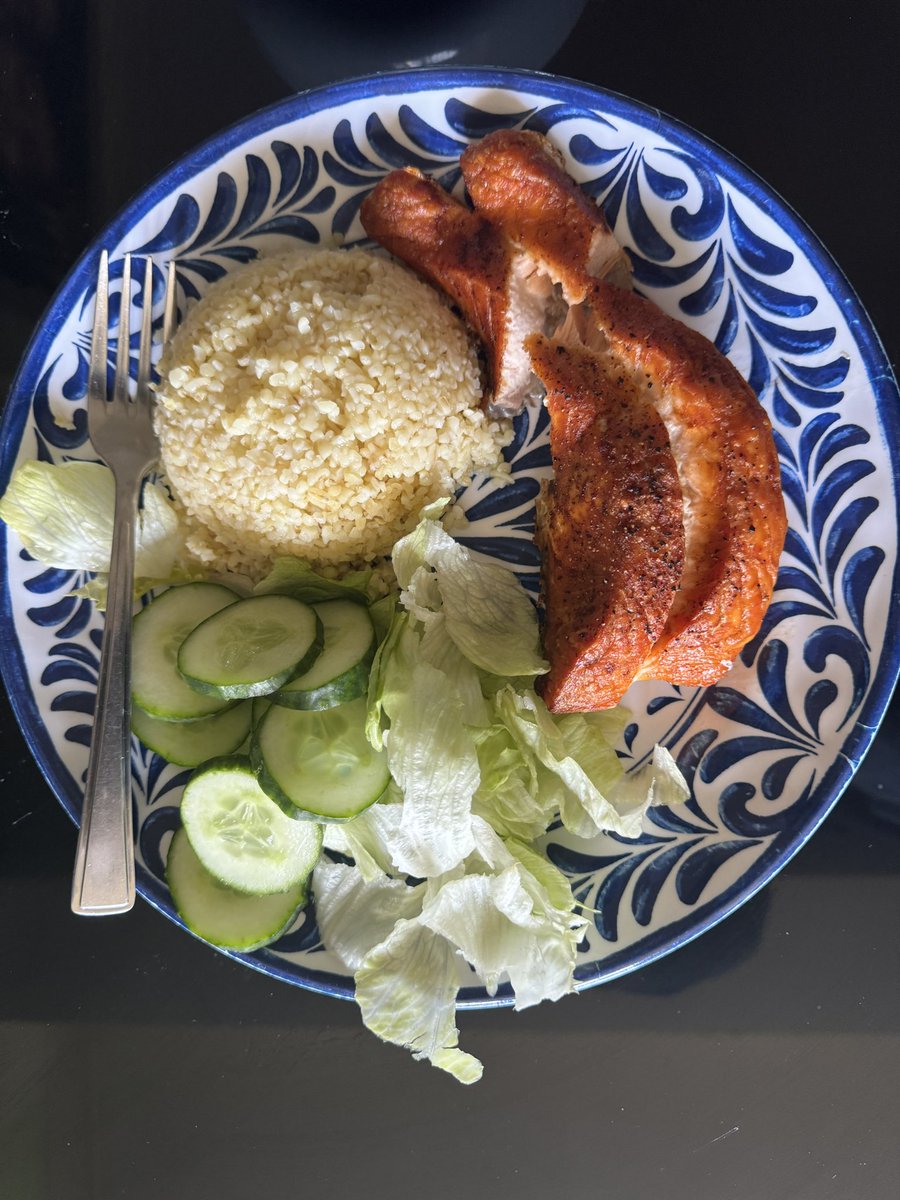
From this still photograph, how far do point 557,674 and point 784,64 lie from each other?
1878mm

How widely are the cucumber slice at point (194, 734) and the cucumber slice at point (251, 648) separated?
235mm

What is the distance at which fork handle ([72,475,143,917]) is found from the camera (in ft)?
5.96

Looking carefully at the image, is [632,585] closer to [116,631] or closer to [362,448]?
[362,448]

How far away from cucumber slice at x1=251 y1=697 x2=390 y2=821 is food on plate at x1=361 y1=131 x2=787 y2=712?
0.48 meters

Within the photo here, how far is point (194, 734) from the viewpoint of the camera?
2027mm

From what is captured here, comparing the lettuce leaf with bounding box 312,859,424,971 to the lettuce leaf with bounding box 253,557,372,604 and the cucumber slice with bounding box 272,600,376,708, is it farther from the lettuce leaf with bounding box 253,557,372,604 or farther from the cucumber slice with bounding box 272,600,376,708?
the lettuce leaf with bounding box 253,557,372,604

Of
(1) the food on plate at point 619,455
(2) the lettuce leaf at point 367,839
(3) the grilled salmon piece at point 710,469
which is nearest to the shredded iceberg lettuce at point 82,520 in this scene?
(2) the lettuce leaf at point 367,839

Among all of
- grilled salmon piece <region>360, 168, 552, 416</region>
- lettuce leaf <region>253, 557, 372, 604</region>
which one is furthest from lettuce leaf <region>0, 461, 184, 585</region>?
grilled salmon piece <region>360, 168, 552, 416</region>

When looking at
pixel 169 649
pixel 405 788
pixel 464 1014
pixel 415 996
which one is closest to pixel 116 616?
pixel 169 649

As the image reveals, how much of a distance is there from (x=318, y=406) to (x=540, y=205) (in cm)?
72

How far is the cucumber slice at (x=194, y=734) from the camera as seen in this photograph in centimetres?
201

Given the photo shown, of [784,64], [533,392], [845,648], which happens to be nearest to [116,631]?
[533,392]

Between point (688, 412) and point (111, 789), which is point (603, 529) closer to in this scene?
point (688, 412)

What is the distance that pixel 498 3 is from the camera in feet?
7.04
